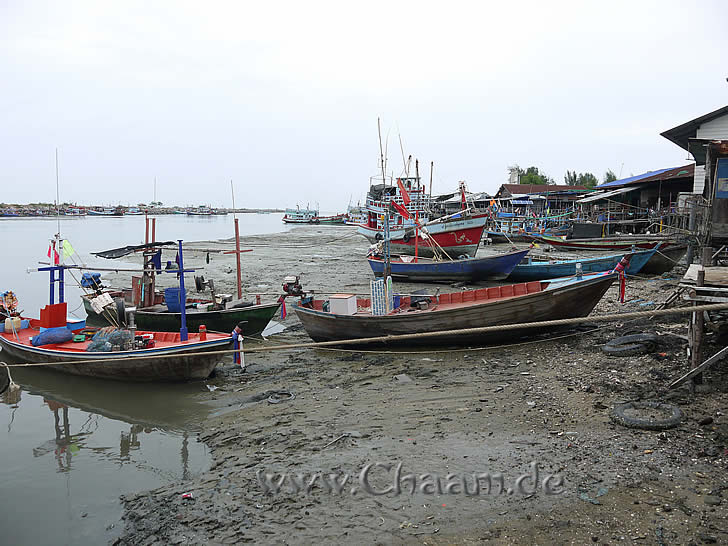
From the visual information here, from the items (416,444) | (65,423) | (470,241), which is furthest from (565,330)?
(470,241)

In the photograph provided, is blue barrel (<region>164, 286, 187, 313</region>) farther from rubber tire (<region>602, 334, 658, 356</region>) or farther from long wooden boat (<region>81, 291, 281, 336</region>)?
rubber tire (<region>602, 334, 658, 356</region>)

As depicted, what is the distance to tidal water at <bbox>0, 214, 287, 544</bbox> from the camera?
6.15 metres

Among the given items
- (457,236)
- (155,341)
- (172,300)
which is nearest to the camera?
(155,341)

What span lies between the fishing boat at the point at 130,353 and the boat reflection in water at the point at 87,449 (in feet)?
1.16

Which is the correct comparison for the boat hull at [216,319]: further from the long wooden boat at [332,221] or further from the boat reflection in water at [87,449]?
the long wooden boat at [332,221]

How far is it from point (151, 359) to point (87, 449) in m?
2.14

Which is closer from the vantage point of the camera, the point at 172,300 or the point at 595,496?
the point at 595,496

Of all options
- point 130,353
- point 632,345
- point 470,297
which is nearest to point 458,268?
point 470,297

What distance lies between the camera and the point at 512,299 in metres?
10.4

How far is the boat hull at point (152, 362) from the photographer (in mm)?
9844

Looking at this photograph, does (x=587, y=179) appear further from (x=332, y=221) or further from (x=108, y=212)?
(x=108, y=212)

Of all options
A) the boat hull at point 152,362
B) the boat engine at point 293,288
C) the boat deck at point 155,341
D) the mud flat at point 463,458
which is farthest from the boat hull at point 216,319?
the mud flat at point 463,458

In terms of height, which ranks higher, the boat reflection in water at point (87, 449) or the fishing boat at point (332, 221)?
the fishing boat at point (332, 221)

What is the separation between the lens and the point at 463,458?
5980 millimetres
